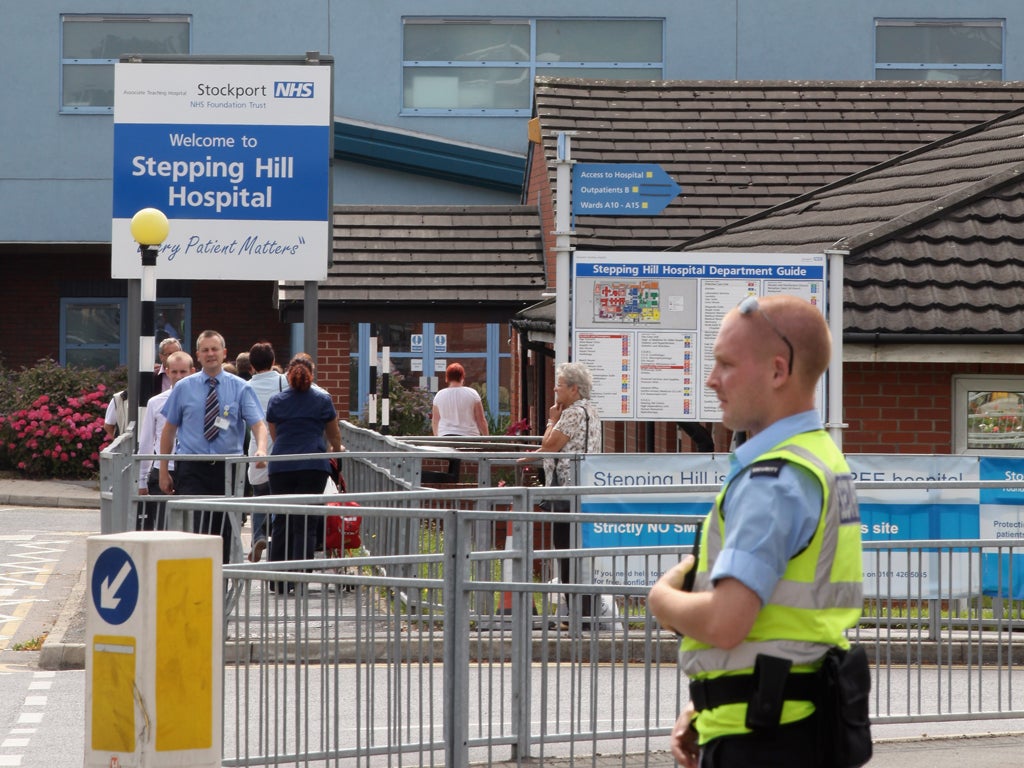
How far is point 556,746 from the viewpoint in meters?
5.95

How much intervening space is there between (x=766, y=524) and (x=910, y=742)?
15.9 ft

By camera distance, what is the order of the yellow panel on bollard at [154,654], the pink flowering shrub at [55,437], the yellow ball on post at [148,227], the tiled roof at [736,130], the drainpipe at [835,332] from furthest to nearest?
the pink flowering shrub at [55,437]
the tiled roof at [736,130]
the yellow ball on post at [148,227]
the drainpipe at [835,332]
the yellow panel on bollard at [154,654]

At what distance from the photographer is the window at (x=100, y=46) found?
91.1 feet

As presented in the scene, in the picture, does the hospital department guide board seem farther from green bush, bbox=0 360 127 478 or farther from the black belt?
green bush, bbox=0 360 127 478

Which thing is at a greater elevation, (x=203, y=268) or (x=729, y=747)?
(x=203, y=268)

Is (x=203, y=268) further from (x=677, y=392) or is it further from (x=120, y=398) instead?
(x=677, y=392)

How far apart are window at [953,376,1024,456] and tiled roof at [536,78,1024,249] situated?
22.1 feet

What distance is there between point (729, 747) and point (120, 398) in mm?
13923

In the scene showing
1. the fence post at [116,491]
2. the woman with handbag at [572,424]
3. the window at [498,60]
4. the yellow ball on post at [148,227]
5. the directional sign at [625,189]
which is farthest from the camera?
the window at [498,60]

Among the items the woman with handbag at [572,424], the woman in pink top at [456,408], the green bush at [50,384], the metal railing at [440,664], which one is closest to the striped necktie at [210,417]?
the woman with handbag at [572,424]

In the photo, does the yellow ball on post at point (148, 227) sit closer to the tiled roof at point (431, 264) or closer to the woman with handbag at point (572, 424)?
the woman with handbag at point (572, 424)

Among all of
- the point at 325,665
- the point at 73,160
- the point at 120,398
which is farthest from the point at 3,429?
the point at 325,665

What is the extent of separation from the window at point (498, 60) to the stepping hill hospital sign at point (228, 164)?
486 inches

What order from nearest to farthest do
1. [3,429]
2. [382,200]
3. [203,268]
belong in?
[203,268] < [3,429] < [382,200]
